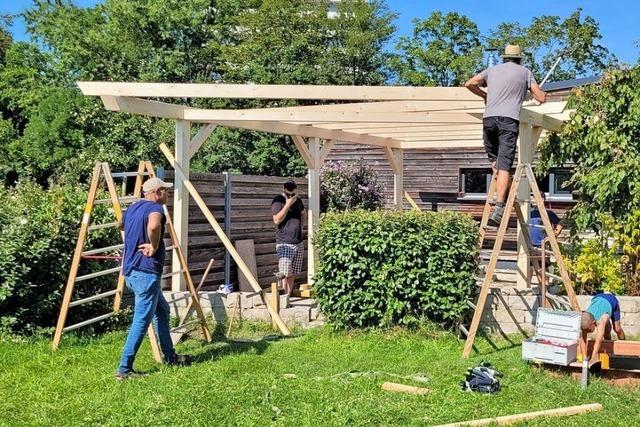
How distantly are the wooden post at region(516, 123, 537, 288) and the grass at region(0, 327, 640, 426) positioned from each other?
3.58 ft

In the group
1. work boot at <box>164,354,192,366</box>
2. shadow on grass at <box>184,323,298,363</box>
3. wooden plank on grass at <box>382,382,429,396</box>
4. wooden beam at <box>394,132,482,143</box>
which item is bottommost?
shadow on grass at <box>184,323,298,363</box>

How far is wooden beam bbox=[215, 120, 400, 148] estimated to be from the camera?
9992 millimetres

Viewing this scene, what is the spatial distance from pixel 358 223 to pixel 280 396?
115 inches

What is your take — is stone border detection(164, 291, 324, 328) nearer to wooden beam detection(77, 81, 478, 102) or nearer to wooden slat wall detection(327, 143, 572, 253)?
wooden beam detection(77, 81, 478, 102)

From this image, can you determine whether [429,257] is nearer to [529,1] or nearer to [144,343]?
[144,343]

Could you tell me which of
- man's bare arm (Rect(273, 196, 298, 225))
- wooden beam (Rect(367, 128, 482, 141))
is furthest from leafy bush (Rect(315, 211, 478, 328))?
wooden beam (Rect(367, 128, 482, 141))

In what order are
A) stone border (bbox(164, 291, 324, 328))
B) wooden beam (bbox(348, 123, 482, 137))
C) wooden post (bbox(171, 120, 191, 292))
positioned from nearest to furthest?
stone border (bbox(164, 291, 324, 328)) → wooden post (bbox(171, 120, 191, 292)) → wooden beam (bbox(348, 123, 482, 137))

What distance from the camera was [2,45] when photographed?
3119 cm

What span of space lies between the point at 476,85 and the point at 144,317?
398cm

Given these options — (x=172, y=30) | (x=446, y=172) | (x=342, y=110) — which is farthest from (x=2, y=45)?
(x=342, y=110)

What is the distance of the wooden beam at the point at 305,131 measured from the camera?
9992mm

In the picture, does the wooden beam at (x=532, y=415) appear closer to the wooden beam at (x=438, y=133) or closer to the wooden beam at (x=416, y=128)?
the wooden beam at (x=416, y=128)

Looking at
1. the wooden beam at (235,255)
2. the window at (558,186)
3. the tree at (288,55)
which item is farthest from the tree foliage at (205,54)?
the wooden beam at (235,255)

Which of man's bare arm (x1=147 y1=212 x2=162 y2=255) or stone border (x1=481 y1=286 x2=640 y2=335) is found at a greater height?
man's bare arm (x1=147 y1=212 x2=162 y2=255)
